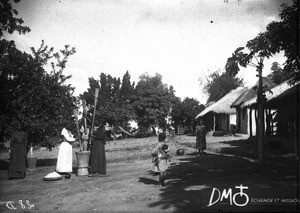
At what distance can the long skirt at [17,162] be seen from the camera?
11.5m

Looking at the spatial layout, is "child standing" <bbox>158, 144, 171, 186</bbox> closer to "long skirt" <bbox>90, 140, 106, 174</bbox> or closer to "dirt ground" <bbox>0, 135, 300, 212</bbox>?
"dirt ground" <bbox>0, 135, 300, 212</bbox>

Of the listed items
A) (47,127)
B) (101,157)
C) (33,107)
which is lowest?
(101,157)

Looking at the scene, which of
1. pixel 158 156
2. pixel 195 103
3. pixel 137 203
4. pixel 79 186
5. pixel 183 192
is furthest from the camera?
pixel 195 103

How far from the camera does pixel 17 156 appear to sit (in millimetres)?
11594

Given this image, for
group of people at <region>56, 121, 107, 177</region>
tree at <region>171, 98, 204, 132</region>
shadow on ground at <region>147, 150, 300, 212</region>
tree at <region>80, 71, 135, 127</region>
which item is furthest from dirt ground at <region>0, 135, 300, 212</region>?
tree at <region>80, 71, 135, 127</region>

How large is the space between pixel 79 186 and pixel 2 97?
277 inches

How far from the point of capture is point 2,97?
13.5 meters

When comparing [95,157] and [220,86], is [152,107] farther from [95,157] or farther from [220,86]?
[95,157]

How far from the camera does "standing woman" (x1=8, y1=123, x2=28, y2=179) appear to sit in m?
11.5

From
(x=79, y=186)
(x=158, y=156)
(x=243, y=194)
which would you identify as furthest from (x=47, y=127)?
(x=243, y=194)

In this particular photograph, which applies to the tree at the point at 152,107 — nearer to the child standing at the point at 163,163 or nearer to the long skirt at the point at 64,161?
the long skirt at the point at 64,161

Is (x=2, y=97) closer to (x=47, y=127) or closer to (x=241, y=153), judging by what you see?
(x=47, y=127)

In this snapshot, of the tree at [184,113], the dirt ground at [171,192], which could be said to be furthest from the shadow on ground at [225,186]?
the tree at [184,113]

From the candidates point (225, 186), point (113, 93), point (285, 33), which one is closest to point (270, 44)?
point (285, 33)
